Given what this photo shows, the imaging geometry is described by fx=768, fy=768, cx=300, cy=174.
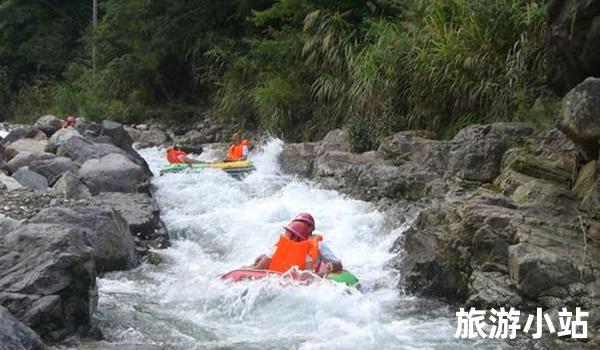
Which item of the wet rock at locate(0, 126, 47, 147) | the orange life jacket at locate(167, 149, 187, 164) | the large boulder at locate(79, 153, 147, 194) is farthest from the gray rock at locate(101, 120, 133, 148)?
the large boulder at locate(79, 153, 147, 194)

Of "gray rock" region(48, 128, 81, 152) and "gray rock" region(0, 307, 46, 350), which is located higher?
"gray rock" region(48, 128, 81, 152)

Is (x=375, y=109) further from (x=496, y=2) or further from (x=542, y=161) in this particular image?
(x=542, y=161)

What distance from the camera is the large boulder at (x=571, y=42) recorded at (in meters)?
7.23

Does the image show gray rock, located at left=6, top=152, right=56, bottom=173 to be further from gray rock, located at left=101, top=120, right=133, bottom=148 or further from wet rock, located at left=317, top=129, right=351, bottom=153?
wet rock, located at left=317, top=129, right=351, bottom=153

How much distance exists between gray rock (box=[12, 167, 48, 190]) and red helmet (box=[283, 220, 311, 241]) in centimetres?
473

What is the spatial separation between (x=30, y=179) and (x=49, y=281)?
5.49m

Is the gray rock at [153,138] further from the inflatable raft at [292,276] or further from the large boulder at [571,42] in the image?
the large boulder at [571,42]

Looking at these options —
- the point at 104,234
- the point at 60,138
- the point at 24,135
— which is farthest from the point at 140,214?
the point at 24,135

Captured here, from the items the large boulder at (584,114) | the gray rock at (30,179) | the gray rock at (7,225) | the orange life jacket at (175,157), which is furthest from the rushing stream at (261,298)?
the orange life jacket at (175,157)

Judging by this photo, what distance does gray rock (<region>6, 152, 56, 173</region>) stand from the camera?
11809 millimetres

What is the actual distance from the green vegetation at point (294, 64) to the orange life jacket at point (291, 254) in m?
3.32

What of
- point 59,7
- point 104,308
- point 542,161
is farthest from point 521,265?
point 59,7

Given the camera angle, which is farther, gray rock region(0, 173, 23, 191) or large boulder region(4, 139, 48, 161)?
large boulder region(4, 139, 48, 161)

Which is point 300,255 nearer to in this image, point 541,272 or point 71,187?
point 541,272
